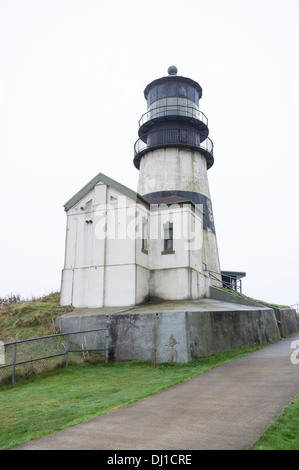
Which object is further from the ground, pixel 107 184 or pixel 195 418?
pixel 107 184

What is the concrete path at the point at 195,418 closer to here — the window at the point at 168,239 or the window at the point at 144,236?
the window at the point at 168,239

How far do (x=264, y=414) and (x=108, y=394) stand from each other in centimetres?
422

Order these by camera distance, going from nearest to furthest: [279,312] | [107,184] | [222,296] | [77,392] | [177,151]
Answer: [77,392], [107,184], [222,296], [279,312], [177,151]

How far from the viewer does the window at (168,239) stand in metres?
19.1

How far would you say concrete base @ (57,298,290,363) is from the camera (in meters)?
13.8

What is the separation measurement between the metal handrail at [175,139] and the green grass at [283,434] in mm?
20603

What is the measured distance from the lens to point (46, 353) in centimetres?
1412

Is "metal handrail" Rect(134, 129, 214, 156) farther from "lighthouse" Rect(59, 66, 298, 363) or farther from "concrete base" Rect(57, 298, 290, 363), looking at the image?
"concrete base" Rect(57, 298, 290, 363)

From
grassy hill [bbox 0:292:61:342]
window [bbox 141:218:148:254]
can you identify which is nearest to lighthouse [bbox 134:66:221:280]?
window [bbox 141:218:148:254]

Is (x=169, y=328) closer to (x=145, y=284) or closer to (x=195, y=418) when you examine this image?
(x=145, y=284)

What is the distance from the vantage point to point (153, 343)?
558 inches

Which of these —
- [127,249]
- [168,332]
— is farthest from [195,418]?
[127,249]

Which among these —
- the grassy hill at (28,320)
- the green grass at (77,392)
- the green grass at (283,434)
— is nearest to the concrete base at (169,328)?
the green grass at (77,392)

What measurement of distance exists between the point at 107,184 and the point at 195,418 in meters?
14.2
